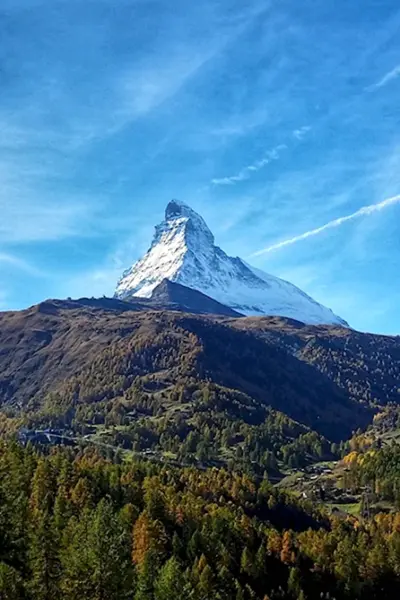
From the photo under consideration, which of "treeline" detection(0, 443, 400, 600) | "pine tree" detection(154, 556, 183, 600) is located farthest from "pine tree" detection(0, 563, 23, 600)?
"pine tree" detection(154, 556, 183, 600)

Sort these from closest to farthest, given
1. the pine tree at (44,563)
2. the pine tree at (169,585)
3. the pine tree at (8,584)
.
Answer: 1. the pine tree at (8,584)
2. the pine tree at (44,563)
3. the pine tree at (169,585)

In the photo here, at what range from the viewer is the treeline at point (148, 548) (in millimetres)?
92938

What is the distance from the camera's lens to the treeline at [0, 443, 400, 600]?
92938mm

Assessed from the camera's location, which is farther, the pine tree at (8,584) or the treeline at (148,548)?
the treeline at (148,548)

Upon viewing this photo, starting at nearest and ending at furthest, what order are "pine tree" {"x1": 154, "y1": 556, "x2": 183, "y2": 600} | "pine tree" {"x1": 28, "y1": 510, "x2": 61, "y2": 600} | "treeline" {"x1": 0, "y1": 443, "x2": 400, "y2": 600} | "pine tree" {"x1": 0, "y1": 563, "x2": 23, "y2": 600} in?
"pine tree" {"x1": 0, "y1": 563, "x2": 23, "y2": 600} → "treeline" {"x1": 0, "y1": 443, "x2": 400, "y2": 600} → "pine tree" {"x1": 28, "y1": 510, "x2": 61, "y2": 600} → "pine tree" {"x1": 154, "y1": 556, "x2": 183, "y2": 600}

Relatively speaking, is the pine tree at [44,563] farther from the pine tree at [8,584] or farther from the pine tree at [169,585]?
the pine tree at [169,585]

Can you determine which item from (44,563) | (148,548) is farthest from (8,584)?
(148,548)

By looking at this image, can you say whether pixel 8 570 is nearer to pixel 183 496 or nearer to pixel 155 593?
pixel 155 593

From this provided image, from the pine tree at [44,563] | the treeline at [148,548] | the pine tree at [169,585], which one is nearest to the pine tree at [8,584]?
the treeline at [148,548]

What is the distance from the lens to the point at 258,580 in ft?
530

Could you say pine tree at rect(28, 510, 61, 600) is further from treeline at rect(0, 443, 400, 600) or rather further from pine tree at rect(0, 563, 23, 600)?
pine tree at rect(0, 563, 23, 600)

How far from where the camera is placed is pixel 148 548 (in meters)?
136

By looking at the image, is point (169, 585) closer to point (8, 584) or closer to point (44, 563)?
point (44, 563)

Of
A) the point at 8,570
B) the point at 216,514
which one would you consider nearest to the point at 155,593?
the point at 8,570
